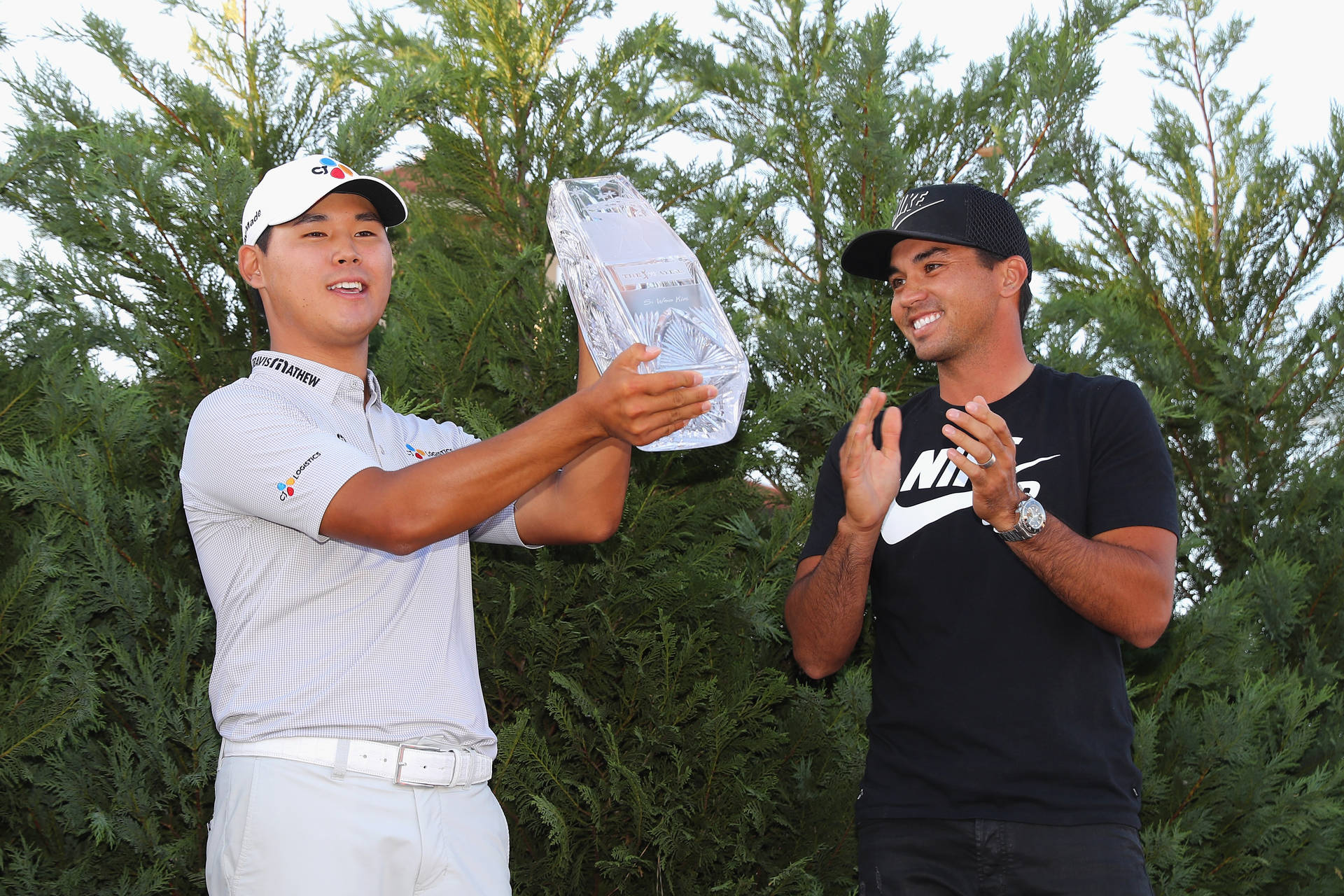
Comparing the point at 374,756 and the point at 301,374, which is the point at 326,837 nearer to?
the point at 374,756

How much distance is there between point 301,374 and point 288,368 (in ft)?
0.10

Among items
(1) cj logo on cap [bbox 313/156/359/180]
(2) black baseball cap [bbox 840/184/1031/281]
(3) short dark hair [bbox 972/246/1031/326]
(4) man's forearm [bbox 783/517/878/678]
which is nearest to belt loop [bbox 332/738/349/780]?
(4) man's forearm [bbox 783/517/878/678]

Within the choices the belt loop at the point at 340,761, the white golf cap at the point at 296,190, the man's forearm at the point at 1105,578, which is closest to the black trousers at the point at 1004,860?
the man's forearm at the point at 1105,578

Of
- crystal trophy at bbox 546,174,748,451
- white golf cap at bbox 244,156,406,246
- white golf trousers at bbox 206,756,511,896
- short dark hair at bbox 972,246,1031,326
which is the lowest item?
A: white golf trousers at bbox 206,756,511,896

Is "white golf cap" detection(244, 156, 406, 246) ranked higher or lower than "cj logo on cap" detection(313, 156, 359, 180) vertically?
lower

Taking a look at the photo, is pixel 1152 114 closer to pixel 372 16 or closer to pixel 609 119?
pixel 609 119

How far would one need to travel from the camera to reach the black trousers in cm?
211

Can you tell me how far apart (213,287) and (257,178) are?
428mm

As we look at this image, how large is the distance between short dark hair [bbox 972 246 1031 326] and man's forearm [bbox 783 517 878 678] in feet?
2.60

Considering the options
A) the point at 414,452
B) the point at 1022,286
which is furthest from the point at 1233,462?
the point at 414,452

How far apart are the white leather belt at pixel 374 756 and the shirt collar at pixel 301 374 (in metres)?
0.72

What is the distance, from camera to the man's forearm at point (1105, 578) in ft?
7.11

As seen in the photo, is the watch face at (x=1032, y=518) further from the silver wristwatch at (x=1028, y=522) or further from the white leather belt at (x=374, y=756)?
the white leather belt at (x=374, y=756)

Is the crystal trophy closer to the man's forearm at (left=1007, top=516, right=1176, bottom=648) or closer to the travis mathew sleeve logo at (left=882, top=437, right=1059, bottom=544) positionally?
the travis mathew sleeve logo at (left=882, top=437, right=1059, bottom=544)
